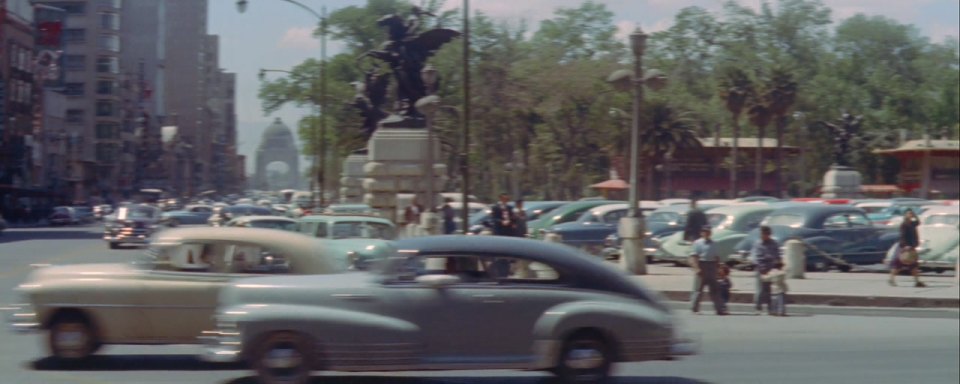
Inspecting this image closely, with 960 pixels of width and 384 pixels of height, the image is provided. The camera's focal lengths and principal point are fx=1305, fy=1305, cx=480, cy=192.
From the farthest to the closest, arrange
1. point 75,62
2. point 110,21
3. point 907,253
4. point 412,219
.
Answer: point 75,62 < point 110,21 < point 412,219 < point 907,253

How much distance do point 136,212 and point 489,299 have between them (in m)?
32.7

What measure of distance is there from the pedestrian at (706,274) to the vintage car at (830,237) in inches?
325

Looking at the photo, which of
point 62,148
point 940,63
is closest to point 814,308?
point 940,63

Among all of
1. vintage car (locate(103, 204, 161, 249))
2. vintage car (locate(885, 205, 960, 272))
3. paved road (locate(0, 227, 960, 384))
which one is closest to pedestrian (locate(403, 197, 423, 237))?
vintage car (locate(103, 204, 161, 249))

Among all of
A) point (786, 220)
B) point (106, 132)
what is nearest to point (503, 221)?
point (786, 220)

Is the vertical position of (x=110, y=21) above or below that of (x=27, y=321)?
above

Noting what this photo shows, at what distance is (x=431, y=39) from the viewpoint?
45.5 meters

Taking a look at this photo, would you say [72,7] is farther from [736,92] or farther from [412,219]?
[412,219]

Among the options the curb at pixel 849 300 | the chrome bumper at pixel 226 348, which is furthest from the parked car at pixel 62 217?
the chrome bumper at pixel 226 348

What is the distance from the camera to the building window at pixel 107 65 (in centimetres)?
9294

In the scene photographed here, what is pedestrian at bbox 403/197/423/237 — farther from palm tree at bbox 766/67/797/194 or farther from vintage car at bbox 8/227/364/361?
palm tree at bbox 766/67/797/194

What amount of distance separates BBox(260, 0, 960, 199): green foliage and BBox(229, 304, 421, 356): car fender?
37.2 m

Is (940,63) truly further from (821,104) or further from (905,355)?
(905,355)

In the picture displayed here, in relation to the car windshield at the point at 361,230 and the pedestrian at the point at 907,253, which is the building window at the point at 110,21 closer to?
the car windshield at the point at 361,230
